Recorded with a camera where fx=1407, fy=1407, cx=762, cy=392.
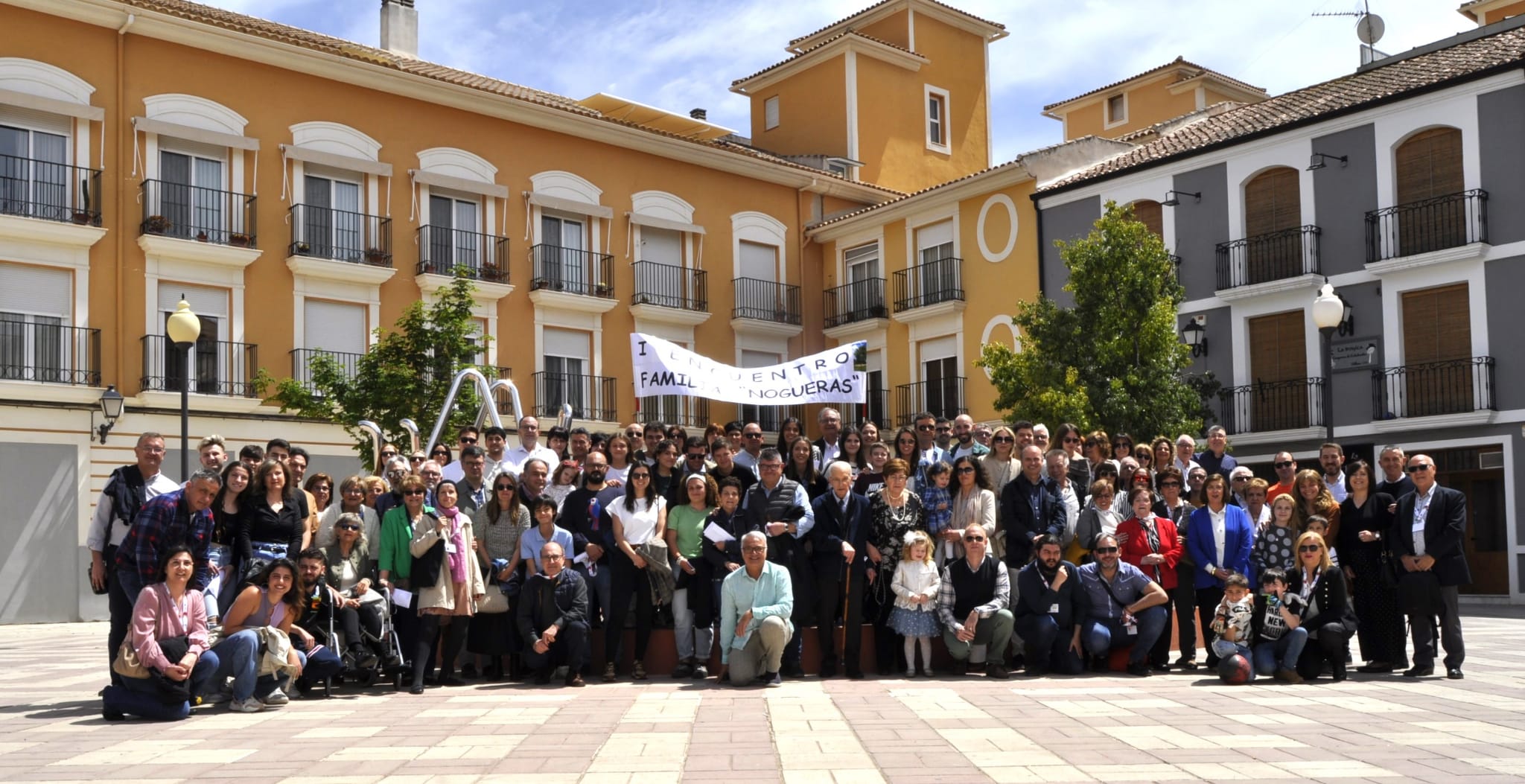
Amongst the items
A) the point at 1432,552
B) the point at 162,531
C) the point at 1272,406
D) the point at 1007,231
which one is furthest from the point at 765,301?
the point at 162,531

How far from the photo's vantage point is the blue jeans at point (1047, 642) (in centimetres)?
1237

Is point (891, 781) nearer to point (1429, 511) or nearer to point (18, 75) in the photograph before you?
point (1429, 511)

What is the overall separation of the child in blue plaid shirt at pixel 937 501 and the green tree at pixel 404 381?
45.9 ft

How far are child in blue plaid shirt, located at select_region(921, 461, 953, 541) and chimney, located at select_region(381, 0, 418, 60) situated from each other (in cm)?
2625

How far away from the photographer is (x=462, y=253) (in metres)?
31.0

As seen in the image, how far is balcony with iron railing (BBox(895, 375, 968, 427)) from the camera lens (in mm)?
33969

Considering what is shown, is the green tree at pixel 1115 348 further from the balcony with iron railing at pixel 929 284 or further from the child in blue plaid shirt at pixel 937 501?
the child in blue plaid shirt at pixel 937 501

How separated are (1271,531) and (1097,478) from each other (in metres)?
1.57

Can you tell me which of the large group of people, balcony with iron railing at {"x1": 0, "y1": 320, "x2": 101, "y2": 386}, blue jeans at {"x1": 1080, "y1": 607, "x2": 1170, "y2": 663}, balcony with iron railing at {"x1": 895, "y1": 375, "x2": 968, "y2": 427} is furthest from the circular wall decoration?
blue jeans at {"x1": 1080, "y1": 607, "x2": 1170, "y2": 663}

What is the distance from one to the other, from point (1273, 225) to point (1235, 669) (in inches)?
755

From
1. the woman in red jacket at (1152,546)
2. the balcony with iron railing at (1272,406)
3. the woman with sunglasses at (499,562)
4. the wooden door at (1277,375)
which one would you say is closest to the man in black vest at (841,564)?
the woman in red jacket at (1152,546)

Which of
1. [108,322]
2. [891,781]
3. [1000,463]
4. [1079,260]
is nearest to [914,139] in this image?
[1079,260]

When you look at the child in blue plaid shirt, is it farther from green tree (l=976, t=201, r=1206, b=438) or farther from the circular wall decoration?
the circular wall decoration

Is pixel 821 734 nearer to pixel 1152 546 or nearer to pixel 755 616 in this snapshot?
pixel 755 616
